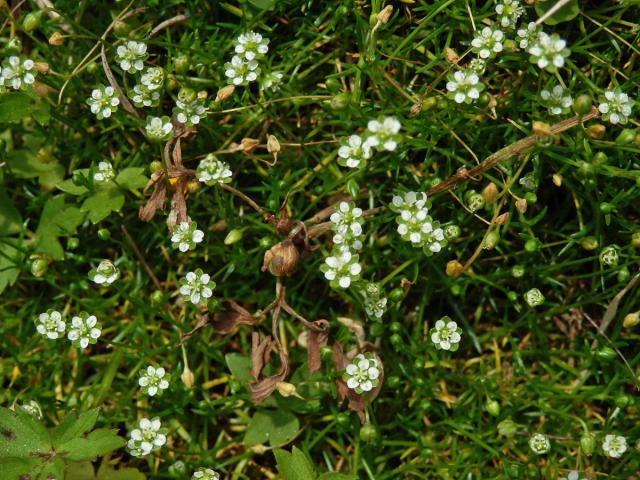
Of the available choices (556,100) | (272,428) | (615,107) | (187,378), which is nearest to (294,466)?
(272,428)

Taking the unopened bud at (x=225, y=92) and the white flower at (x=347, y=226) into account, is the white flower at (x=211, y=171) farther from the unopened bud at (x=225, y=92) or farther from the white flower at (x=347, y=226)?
the white flower at (x=347, y=226)

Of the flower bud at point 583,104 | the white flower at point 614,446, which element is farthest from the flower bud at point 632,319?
the flower bud at point 583,104

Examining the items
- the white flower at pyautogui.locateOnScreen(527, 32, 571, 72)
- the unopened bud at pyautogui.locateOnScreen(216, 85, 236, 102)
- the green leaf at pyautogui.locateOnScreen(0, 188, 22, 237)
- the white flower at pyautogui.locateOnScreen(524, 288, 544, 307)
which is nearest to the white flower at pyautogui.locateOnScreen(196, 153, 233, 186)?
the unopened bud at pyautogui.locateOnScreen(216, 85, 236, 102)

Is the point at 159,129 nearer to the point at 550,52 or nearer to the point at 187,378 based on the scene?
the point at 187,378

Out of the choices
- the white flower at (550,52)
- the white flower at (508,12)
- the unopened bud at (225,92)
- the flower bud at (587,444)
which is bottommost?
the flower bud at (587,444)

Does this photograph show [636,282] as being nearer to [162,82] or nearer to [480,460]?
[480,460]

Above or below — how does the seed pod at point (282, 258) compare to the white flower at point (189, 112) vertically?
below

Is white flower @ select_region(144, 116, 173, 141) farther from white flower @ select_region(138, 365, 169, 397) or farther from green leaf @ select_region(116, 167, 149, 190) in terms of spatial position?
white flower @ select_region(138, 365, 169, 397)

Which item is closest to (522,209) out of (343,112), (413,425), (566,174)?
(566,174)
